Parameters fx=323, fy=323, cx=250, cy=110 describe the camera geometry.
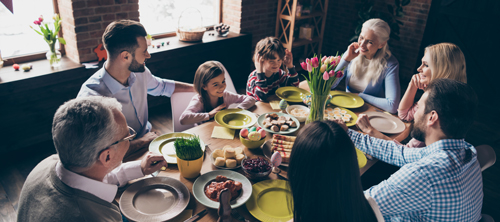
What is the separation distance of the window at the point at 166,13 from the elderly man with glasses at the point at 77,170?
283 cm

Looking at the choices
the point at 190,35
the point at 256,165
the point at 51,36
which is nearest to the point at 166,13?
the point at 190,35

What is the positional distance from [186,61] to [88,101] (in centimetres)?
282

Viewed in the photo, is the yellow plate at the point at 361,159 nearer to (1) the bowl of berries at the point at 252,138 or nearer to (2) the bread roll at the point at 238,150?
(1) the bowl of berries at the point at 252,138

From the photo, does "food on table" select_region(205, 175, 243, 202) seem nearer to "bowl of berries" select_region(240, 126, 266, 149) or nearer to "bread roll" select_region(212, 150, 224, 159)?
"bread roll" select_region(212, 150, 224, 159)

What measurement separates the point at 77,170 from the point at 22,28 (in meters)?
2.60

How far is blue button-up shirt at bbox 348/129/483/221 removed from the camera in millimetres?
1253

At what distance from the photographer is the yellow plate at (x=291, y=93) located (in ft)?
7.91

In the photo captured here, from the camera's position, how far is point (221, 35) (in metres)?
4.22

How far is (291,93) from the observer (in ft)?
8.23

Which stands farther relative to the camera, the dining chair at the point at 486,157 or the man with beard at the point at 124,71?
the man with beard at the point at 124,71

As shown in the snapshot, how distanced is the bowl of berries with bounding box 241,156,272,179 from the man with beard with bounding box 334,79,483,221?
46cm

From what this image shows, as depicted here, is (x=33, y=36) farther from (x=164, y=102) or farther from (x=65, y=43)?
(x=164, y=102)

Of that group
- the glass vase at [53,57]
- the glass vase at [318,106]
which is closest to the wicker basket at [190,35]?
the glass vase at [53,57]

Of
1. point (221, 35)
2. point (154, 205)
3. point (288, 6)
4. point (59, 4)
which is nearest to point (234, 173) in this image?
point (154, 205)
